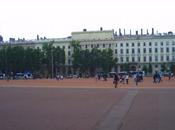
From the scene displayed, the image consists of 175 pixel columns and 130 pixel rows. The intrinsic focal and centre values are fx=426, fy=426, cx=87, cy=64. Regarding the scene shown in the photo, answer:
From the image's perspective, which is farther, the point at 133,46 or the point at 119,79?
the point at 133,46

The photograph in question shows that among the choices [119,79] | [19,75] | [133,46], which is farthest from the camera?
[133,46]

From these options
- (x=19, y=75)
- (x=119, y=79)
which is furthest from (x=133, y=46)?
(x=119, y=79)

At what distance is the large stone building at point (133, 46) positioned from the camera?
139250mm

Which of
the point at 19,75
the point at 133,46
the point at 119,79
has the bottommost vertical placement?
the point at 119,79

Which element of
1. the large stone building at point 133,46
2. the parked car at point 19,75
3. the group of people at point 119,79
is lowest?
the group of people at point 119,79

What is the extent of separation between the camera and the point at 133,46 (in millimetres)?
142750

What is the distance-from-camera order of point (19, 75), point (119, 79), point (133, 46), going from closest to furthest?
1. point (119, 79)
2. point (19, 75)
3. point (133, 46)

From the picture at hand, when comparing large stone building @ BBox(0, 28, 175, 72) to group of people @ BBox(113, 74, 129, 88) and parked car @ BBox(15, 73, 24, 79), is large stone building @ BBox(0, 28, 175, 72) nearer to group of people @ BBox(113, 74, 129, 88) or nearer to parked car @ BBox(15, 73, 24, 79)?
parked car @ BBox(15, 73, 24, 79)

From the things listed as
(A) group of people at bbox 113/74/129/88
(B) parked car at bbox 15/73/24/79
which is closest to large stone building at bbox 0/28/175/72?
(B) parked car at bbox 15/73/24/79

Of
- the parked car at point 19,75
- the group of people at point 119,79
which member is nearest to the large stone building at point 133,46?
the parked car at point 19,75

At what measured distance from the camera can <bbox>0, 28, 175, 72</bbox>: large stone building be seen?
139 metres

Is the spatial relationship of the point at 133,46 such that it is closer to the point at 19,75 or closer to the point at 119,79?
the point at 19,75

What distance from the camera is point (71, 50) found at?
150 m

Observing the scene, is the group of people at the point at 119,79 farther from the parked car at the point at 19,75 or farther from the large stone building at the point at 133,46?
the large stone building at the point at 133,46
